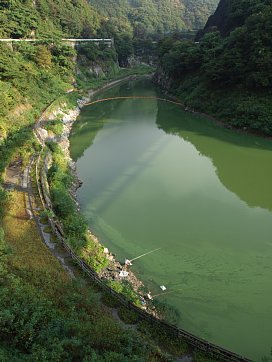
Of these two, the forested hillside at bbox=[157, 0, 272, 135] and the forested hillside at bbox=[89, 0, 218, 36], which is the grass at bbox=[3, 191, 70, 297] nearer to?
the forested hillside at bbox=[157, 0, 272, 135]

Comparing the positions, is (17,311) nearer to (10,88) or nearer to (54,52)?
(10,88)

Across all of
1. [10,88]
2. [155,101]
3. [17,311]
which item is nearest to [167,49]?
[155,101]

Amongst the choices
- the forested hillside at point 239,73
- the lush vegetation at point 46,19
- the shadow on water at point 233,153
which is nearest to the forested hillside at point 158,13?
the lush vegetation at point 46,19

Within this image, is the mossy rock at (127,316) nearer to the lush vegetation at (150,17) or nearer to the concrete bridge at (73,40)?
the concrete bridge at (73,40)

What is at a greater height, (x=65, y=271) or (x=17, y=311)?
(x=17, y=311)

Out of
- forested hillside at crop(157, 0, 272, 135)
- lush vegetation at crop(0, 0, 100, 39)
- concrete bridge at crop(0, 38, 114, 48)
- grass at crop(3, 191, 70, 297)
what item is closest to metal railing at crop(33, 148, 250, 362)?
grass at crop(3, 191, 70, 297)

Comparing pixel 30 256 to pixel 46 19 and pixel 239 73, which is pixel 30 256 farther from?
pixel 46 19

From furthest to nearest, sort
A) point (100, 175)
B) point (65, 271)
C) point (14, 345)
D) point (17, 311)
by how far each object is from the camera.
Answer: point (100, 175), point (65, 271), point (17, 311), point (14, 345)

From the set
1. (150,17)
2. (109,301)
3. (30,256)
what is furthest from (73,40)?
(150,17)
